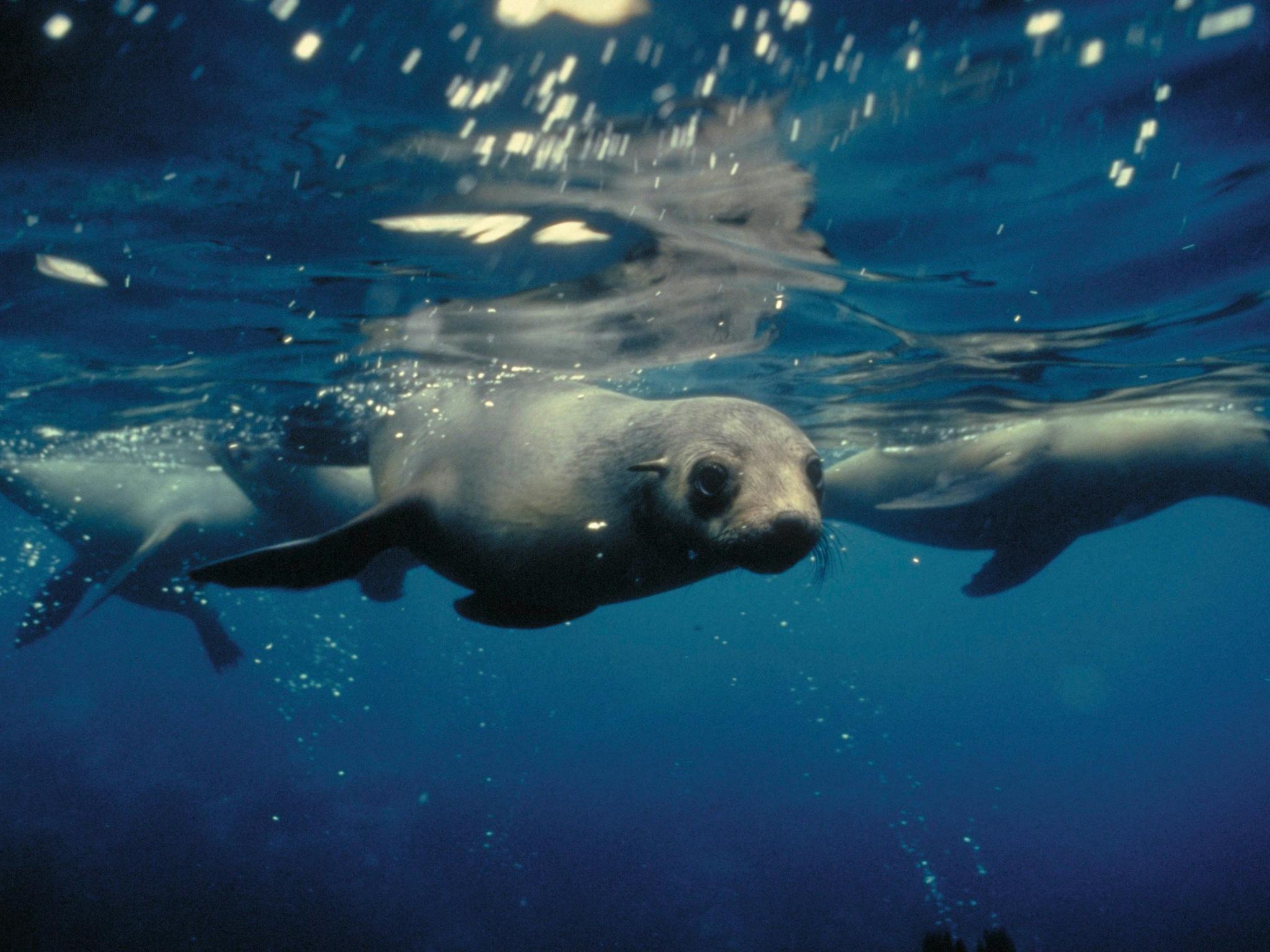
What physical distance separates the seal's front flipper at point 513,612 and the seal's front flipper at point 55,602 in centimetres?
815

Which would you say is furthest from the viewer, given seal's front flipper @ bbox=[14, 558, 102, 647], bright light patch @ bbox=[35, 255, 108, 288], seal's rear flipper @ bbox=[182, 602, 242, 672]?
seal's rear flipper @ bbox=[182, 602, 242, 672]

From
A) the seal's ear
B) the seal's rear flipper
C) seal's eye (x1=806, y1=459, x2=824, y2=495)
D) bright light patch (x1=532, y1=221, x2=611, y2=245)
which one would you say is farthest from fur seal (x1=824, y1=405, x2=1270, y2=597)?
the seal's rear flipper

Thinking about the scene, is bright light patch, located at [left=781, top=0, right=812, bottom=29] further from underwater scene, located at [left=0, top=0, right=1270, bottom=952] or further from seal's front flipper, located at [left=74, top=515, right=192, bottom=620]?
seal's front flipper, located at [left=74, top=515, right=192, bottom=620]

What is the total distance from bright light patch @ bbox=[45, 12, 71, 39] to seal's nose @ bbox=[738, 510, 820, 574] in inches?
135

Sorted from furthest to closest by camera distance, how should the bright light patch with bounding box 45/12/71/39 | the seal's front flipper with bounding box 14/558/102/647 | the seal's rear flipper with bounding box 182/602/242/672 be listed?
the seal's rear flipper with bounding box 182/602/242/672
the seal's front flipper with bounding box 14/558/102/647
the bright light patch with bounding box 45/12/71/39

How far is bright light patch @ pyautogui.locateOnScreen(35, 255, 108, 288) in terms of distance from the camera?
Result: 542cm

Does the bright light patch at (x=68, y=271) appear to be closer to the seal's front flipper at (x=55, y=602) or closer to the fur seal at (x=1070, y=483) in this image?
the seal's front flipper at (x=55, y=602)

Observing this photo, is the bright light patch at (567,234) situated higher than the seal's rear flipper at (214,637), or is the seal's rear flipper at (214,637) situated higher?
the bright light patch at (567,234)

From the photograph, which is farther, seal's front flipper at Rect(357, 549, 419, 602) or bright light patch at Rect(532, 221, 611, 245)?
seal's front flipper at Rect(357, 549, 419, 602)

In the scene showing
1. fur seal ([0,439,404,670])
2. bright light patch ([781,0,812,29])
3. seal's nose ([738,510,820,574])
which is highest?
bright light patch ([781,0,812,29])

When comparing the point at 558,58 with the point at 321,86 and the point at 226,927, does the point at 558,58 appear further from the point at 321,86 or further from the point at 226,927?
the point at 226,927

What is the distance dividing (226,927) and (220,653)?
13.4 ft

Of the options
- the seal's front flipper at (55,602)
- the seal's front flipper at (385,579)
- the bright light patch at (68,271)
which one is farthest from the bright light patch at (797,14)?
the seal's front flipper at (55,602)

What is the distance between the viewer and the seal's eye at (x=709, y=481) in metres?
2.65
